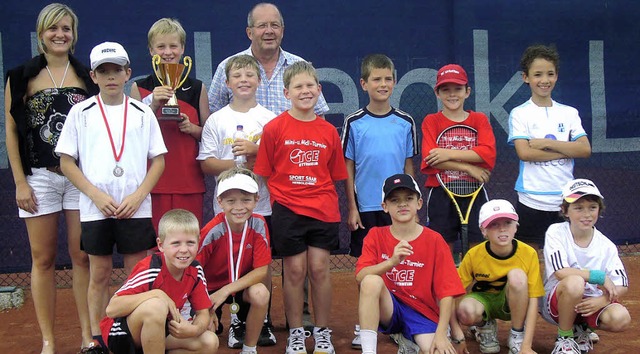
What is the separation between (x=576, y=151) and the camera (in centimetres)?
430

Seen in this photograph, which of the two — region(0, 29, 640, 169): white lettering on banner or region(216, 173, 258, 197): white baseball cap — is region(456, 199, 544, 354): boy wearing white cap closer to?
region(216, 173, 258, 197): white baseball cap

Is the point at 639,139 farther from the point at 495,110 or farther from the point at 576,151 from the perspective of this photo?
the point at 576,151

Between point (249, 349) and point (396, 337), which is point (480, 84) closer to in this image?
point (396, 337)

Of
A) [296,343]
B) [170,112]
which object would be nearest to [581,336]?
[296,343]

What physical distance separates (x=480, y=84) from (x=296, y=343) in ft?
9.11

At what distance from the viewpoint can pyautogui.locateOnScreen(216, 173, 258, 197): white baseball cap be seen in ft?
12.0

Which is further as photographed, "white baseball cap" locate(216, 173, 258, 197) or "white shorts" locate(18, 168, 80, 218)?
"white shorts" locate(18, 168, 80, 218)

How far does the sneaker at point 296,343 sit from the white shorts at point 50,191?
1.16 meters

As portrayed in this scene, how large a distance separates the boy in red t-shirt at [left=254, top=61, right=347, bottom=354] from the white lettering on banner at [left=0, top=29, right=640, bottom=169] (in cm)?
180

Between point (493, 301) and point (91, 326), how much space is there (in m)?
1.87

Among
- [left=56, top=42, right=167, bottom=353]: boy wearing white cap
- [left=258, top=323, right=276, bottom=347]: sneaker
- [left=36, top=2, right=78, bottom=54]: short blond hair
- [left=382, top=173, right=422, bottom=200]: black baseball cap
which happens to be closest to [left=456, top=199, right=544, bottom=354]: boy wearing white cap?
[left=382, top=173, right=422, bottom=200]: black baseball cap

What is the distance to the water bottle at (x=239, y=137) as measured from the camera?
4.07 m

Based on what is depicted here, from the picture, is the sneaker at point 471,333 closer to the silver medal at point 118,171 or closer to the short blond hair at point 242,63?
the short blond hair at point 242,63

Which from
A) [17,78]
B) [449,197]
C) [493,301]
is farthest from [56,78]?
[493,301]
